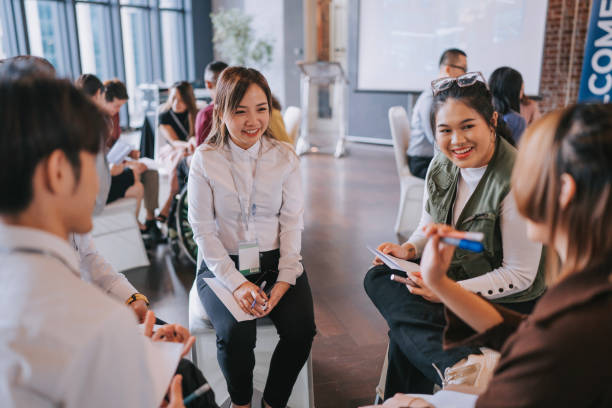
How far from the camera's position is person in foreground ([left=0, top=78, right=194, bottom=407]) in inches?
25.5

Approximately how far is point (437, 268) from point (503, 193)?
0.56 meters

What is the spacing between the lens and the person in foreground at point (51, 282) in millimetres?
647

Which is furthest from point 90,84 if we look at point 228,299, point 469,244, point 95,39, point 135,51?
point 135,51

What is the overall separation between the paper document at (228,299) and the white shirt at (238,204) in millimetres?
25

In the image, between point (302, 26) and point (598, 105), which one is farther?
point (302, 26)

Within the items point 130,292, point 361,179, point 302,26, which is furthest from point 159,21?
point 130,292

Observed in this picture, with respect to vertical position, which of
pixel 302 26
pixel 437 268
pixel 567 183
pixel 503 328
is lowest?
pixel 503 328

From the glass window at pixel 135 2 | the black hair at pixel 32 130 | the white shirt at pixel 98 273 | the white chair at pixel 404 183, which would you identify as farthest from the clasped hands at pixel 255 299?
the glass window at pixel 135 2

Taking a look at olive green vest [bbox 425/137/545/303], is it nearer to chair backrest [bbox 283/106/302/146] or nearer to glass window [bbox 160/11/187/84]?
chair backrest [bbox 283/106/302/146]

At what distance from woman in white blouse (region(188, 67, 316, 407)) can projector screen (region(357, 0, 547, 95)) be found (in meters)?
5.80

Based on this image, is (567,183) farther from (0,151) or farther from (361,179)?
(361,179)

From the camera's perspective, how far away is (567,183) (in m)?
0.71

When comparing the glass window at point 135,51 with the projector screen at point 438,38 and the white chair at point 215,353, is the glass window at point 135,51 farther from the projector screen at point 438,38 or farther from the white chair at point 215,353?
the white chair at point 215,353

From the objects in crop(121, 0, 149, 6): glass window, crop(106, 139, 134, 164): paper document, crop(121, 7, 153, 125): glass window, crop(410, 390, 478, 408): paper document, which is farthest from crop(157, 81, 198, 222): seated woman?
crop(121, 0, 149, 6): glass window
